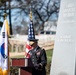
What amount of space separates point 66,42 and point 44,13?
3010cm

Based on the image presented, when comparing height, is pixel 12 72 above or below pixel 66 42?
below

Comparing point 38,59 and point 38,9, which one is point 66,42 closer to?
point 38,59

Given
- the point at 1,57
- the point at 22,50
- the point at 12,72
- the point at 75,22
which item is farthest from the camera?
the point at 22,50

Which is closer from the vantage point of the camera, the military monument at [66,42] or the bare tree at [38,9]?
the military monument at [66,42]

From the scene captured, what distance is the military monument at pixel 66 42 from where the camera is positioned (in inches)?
320

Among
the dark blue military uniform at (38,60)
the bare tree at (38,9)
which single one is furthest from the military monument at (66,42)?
the bare tree at (38,9)

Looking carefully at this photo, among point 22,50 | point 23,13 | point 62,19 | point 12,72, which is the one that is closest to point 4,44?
point 62,19

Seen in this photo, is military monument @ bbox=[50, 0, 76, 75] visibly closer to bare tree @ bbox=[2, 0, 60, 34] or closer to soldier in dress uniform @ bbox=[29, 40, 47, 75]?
soldier in dress uniform @ bbox=[29, 40, 47, 75]

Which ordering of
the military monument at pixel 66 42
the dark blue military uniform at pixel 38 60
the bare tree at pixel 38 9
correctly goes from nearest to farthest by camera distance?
the dark blue military uniform at pixel 38 60 < the military monument at pixel 66 42 < the bare tree at pixel 38 9

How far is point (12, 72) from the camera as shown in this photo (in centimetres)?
1412

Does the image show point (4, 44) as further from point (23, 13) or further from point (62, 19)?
point (23, 13)

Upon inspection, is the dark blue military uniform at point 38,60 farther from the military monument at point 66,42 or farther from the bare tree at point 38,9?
the bare tree at point 38,9

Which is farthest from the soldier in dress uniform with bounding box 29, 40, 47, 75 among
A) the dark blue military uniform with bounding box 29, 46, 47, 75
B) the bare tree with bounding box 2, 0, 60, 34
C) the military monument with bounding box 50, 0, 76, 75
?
the bare tree with bounding box 2, 0, 60, 34

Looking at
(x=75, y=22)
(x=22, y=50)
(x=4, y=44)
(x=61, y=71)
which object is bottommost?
(x=22, y=50)
